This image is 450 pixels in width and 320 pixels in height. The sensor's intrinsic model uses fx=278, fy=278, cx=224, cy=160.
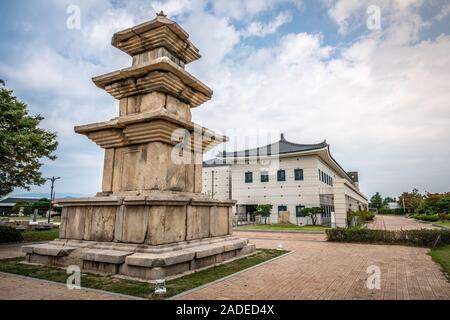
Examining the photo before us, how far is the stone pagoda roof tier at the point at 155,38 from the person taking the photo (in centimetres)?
862

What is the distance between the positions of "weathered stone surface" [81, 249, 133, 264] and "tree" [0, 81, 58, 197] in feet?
28.4

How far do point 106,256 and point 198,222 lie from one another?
2612mm

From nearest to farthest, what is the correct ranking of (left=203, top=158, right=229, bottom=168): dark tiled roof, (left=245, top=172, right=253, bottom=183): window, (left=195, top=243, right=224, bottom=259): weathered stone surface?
1. (left=195, top=243, right=224, bottom=259): weathered stone surface
2. (left=245, top=172, right=253, bottom=183): window
3. (left=203, top=158, right=229, bottom=168): dark tiled roof

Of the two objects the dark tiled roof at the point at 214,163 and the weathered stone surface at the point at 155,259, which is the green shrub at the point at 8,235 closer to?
the weathered stone surface at the point at 155,259


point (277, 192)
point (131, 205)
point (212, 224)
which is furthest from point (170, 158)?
point (277, 192)

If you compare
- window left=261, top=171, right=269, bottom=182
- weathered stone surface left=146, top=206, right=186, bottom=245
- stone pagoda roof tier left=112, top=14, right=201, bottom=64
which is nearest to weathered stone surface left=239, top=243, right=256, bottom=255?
weathered stone surface left=146, top=206, right=186, bottom=245

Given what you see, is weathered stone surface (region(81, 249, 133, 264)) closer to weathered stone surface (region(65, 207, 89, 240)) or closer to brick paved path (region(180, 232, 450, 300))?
weathered stone surface (region(65, 207, 89, 240))

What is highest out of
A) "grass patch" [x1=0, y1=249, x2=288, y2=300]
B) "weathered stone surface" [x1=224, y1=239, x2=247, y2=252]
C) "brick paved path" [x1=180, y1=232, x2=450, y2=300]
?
"weathered stone surface" [x1=224, y1=239, x2=247, y2=252]

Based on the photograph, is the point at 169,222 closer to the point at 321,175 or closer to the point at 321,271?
the point at 321,271

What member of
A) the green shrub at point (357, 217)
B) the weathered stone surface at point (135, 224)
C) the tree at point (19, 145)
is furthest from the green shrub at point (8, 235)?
the green shrub at point (357, 217)

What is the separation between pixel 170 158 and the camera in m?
8.17

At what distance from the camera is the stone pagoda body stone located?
671 cm

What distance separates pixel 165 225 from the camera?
6.87 m
